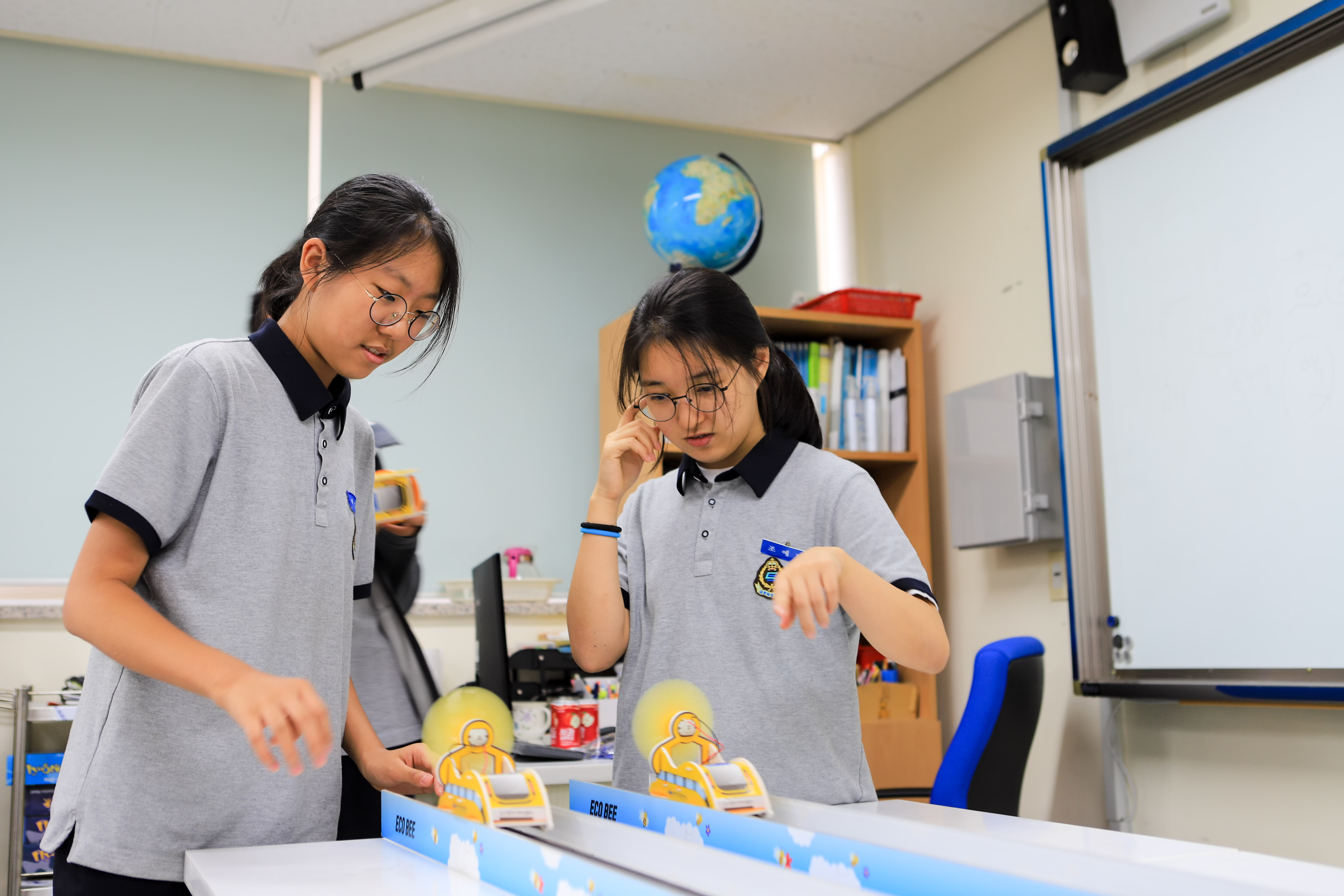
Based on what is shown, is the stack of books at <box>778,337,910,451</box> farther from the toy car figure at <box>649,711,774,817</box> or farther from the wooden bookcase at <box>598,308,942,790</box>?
the toy car figure at <box>649,711,774,817</box>

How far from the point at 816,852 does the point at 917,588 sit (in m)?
0.35

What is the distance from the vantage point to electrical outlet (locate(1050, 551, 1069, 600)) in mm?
2682

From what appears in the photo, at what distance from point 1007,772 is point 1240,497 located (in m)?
A: 0.77

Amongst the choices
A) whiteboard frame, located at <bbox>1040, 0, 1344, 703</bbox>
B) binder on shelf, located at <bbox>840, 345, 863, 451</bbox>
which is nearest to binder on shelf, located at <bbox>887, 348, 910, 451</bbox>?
binder on shelf, located at <bbox>840, 345, 863, 451</bbox>

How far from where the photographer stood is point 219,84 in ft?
10.3

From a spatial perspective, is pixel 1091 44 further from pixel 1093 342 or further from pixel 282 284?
pixel 282 284

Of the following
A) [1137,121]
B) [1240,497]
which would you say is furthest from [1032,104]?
[1240,497]

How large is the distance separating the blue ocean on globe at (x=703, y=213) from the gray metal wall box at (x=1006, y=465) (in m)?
0.77

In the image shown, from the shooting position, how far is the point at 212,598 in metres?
0.97

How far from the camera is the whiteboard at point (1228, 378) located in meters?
2.06

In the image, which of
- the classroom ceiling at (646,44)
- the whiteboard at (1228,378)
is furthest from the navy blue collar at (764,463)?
the classroom ceiling at (646,44)

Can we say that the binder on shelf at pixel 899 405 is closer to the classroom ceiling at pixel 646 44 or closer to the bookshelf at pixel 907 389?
the bookshelf at pixel 907 389

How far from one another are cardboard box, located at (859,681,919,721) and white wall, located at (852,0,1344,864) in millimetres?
192

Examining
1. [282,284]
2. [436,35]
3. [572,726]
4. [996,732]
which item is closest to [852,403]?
[996,732]
